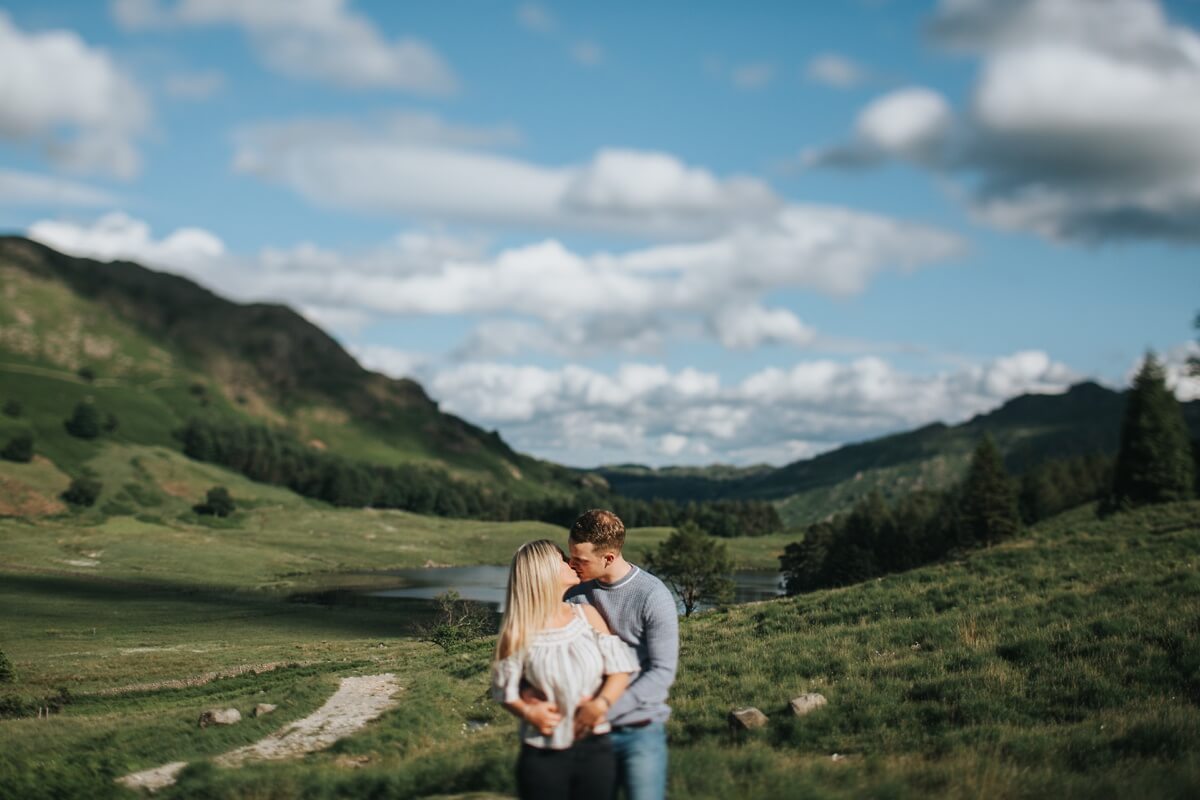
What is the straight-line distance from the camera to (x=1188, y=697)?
50.6ft

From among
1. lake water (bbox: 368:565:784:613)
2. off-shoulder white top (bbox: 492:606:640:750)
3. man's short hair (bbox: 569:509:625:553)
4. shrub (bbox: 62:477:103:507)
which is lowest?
lake water (bbox: 368:565:784:613)

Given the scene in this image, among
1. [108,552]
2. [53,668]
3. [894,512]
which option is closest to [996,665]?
[53,668]

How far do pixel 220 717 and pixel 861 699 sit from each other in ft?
55.6

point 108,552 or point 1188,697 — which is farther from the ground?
point 1188,697

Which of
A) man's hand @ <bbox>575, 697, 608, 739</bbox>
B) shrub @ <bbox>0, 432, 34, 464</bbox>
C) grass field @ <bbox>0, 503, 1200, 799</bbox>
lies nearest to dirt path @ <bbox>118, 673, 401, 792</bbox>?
grass field @ <bbox>0, 503, 1200, 799</bbox>

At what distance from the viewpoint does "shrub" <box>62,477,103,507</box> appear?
561ft

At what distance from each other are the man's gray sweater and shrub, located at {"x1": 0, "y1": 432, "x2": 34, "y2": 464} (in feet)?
704

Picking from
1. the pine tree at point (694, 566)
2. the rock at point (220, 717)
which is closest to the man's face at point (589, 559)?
the rock at point (220, 717)

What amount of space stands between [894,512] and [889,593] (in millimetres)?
113128

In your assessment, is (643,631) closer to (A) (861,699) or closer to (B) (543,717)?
(B) (543,717)

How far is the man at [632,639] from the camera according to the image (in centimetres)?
725

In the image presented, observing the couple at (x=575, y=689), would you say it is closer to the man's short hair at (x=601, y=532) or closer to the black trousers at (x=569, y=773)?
the black trousers at (x=569, y=773)

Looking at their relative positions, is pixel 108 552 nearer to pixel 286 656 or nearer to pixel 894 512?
pixel 286 656

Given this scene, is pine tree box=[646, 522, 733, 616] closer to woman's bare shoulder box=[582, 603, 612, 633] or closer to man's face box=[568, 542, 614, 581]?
man's face box=[568, 542, 614, 581]
